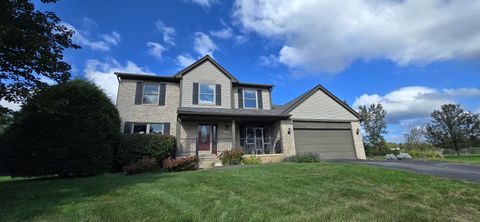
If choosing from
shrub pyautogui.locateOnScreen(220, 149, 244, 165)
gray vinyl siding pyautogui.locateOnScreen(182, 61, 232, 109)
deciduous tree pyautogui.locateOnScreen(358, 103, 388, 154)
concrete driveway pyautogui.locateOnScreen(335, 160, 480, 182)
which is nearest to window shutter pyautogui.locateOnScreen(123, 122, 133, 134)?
gray vinyl siding pyautogui.locateOnScreen(182, 61, 232, 109)

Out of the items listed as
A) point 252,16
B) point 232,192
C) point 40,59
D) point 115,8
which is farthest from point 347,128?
point 40,59

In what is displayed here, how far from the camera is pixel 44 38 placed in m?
6.60

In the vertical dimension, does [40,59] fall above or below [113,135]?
above

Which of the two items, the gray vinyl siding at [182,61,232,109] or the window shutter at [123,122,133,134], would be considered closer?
the window shutter at [123,122,133,134]

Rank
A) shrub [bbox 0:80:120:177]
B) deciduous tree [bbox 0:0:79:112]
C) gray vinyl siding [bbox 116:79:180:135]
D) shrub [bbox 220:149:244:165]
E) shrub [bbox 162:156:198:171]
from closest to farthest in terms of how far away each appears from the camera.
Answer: deciduous tree [bbox 0:0:79:112], shrub [bbox 0:80:120:177], shrub [bbox 162:156:198:171], shrub [bbox 220:149:244:165], gray vinyl siding [bbox 116:79:180:135]

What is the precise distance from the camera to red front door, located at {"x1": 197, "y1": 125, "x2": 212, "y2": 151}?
15005 mm

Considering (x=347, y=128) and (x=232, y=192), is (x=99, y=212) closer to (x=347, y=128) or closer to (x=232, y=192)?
(x=232, y=192)

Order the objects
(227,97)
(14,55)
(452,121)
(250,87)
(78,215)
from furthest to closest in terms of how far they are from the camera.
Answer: (452,121) < (250,87) < (227,97) < (14,55) < (78,215)

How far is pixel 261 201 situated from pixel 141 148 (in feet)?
30.5

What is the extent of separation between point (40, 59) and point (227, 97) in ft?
35.6

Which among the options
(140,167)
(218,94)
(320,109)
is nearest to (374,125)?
(320,109)

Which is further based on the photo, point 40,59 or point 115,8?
point 115,8

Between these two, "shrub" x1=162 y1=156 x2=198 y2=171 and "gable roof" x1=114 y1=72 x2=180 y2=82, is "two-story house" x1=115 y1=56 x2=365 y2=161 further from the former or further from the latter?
"shrub" x1=162 y1=156 x2=198 y2=171

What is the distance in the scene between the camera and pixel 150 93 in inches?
604
